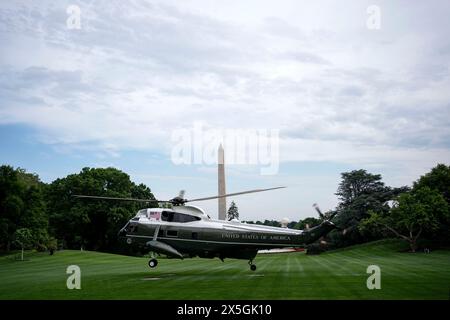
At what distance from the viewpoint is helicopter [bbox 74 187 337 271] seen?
29.6 m

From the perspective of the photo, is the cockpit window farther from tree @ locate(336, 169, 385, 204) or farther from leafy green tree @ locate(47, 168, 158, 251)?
tree @ locate(336, 169, 385, 204)

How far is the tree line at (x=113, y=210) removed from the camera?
7075 centimetres

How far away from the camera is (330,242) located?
314 ft

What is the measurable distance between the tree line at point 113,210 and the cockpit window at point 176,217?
27.1m

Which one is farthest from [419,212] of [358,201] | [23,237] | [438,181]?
[23,237]

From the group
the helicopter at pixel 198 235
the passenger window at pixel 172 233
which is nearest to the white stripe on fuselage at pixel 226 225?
the helicopter at pixel 198 235

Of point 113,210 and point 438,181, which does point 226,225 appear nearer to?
point 113,210

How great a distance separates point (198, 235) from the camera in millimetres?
31062

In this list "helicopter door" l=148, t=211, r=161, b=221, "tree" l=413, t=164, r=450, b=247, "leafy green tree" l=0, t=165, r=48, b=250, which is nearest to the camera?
"helicopter door" l=148, t=211, r=161, b=221

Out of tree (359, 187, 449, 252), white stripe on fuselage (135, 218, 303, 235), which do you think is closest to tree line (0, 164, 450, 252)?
tree (359, 187, 449, 252)

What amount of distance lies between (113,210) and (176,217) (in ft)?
175

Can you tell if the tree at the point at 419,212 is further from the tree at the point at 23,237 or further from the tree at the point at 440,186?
the tree at the point at 23,237
